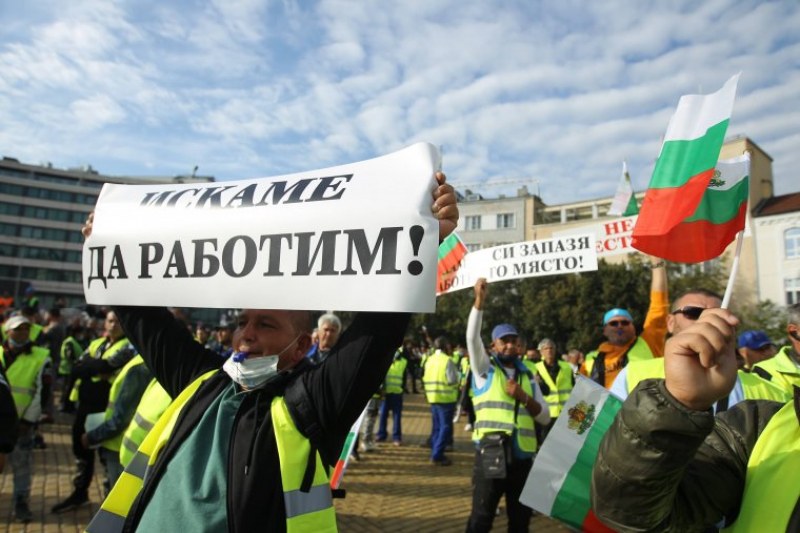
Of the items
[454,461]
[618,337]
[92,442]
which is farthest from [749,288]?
[92,442]

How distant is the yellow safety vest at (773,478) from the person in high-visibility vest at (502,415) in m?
2.95

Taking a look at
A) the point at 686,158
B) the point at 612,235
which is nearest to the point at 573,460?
the point at 686,158

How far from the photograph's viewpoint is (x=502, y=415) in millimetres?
4824

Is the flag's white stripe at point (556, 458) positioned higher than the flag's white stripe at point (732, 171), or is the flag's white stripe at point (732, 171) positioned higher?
the flag's white stripe at point (732, 171)

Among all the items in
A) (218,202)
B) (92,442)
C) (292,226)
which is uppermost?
(218,202)

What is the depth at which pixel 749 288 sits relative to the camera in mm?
40969

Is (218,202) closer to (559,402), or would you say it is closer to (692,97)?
(692,97)

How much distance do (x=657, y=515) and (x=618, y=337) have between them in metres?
3.51

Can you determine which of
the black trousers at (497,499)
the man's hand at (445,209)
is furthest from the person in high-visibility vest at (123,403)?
the man's hand at (445,209)

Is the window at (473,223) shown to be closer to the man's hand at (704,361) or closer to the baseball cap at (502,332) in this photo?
the baseball cap at (502,332)

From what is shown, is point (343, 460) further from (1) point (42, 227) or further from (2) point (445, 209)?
(1) point (42, 227)

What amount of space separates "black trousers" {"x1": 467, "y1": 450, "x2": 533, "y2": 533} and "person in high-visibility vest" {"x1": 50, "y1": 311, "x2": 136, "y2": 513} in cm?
370

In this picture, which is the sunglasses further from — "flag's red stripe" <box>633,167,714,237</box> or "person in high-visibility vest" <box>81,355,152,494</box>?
"person in high-visibility vest" <box>81,355,152,494</box>

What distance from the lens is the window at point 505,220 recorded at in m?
56.8
